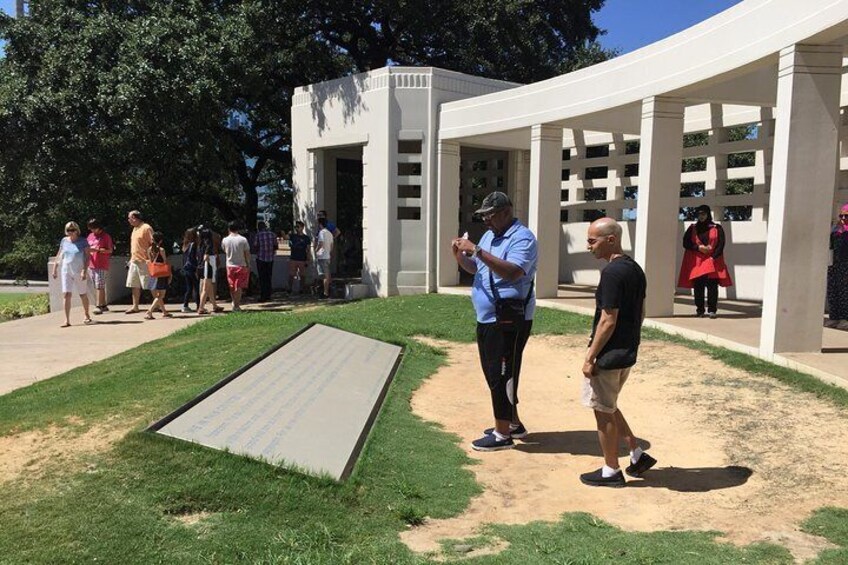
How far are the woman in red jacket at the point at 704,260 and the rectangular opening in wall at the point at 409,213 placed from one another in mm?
6436

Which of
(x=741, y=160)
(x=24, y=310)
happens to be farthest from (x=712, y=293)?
(x=741, y=160)

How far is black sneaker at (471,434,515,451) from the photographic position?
4.74 metres

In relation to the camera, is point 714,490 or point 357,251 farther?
point 357,251

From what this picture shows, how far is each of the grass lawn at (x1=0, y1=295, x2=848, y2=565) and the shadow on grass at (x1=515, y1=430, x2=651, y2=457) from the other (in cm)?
61

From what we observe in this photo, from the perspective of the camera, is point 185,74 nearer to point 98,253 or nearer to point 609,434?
point 98,253

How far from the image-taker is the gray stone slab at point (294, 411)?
398 centimetres

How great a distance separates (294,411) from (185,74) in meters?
9.65

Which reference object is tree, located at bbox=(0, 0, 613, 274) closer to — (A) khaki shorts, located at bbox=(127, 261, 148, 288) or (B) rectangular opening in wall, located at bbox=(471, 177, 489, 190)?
(A) khaki shorts, located at bbox=(127, 261, 148, 288)

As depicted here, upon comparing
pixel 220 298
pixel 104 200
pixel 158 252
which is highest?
pixel 104 200

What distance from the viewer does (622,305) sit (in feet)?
12.6

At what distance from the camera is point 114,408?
15.2 feet

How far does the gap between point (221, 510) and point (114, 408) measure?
1718 mm

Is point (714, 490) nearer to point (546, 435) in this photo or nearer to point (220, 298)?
point (546, 435)

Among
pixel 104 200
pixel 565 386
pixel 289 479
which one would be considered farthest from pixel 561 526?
pixel 104 200
